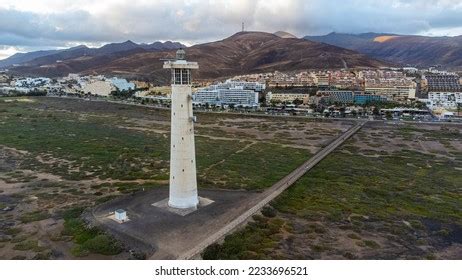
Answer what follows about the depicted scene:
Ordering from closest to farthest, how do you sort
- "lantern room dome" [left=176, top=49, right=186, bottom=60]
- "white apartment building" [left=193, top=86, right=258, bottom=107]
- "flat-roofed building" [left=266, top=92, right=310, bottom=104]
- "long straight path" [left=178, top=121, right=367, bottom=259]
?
"long straight path" [left=178, top=121, right=367, bottom=259]
"lantern room dome" [left=176, top=49, right=186, bottom=60]
"flat-roofed building" [left=266, top=92, right=310, bottom=104]
"white apartment building" [left=193, top=86, right=258, bottom=107]

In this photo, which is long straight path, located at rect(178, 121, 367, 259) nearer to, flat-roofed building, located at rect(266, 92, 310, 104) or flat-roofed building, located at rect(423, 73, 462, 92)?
flat-roofed building, located at rect(266, 92, 310, 104)

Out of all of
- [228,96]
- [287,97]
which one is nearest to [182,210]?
[287,97]

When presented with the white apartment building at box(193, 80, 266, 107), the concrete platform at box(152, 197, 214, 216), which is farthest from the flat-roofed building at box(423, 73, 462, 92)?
the concrete platform at box(152, 197, 214, 216)

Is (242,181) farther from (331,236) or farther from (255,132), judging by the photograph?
(255,132)

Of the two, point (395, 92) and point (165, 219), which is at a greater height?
point (395, 92)

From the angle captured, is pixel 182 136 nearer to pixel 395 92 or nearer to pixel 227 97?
pixel 227 97

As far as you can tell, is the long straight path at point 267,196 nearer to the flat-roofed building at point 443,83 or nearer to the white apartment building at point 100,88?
the flat-roofed building at point 443,83

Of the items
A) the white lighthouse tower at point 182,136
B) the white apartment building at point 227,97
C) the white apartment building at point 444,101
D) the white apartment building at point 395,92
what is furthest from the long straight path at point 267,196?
the white apartment building at point 395,92
